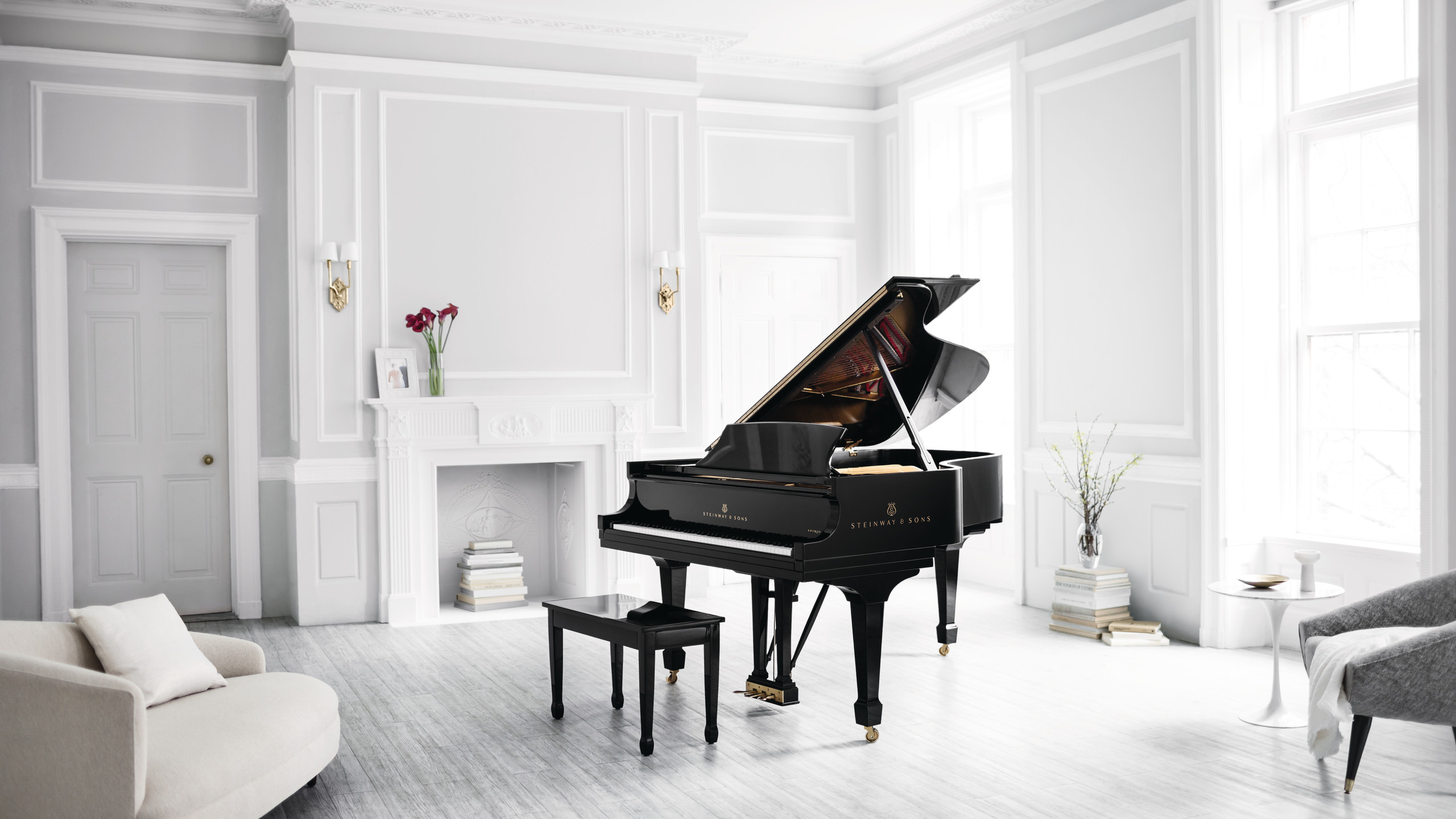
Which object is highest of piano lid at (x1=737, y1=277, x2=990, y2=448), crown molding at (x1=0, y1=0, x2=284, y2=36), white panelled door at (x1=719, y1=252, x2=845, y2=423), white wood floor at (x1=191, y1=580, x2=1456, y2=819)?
crown molding at (x1=0, y1=0, x2=284, y2=36)

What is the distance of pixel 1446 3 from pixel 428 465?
526 centimetres

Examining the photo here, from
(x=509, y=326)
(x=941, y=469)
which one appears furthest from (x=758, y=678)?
(x=509, y=326)

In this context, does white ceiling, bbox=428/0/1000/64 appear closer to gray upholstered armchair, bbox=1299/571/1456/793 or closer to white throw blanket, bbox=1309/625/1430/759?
white throw blanket, bbox=1309/625/1430/759

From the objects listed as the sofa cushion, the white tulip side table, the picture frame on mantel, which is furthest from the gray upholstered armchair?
→ the picture frame on mantel

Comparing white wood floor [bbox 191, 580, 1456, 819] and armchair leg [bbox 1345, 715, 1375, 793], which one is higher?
armchair leg [bbox 1345, 715, 1375, 793]

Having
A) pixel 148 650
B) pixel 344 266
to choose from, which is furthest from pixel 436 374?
pixel 148 650

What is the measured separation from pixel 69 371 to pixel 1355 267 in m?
6.55

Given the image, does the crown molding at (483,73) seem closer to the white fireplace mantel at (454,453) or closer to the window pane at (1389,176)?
the white fireplace mantel at (454,453)

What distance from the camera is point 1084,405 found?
639 cm

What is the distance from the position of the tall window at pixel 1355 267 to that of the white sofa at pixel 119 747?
464 centimetres

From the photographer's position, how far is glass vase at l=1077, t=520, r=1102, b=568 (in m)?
6.02

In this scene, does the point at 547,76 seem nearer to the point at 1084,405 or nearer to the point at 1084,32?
the point at 1084,32

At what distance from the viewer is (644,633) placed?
3.96 metres

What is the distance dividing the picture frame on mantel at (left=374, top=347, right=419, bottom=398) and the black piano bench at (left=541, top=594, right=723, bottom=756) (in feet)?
7.85
